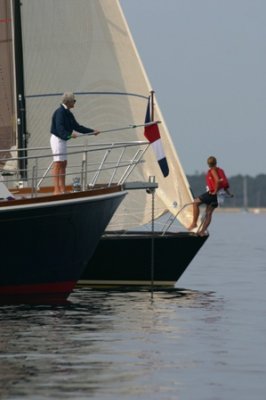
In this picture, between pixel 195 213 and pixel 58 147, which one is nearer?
pixel 58 147

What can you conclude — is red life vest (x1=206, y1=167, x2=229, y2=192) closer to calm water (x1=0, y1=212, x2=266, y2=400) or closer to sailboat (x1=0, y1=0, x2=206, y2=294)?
sailboat (x1=0, y1=0, x2=206, y2=294)

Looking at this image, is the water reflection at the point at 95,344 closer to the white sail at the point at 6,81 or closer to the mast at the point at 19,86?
the mast at the point at 19,86

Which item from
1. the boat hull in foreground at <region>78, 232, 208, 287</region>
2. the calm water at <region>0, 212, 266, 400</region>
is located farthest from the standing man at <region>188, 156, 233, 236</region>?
the calm water at <region>0, 212, 266, 400</region>

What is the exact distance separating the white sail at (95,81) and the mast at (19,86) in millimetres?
1175

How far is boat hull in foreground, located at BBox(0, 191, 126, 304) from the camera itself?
2272 cm

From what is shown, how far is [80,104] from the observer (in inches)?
1129

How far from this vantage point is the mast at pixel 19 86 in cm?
2664

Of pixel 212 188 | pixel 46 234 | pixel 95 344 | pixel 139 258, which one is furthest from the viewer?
pixel 212 188

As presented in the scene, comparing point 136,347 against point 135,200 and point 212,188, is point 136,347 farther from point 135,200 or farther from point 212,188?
point 135,200

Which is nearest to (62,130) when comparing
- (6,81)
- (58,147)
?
(58,147)

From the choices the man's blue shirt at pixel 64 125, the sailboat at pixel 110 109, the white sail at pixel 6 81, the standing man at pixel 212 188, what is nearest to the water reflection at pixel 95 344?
the sailboat at pixel 110 109

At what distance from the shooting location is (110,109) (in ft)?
94.6

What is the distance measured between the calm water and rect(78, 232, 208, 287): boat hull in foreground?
0.81 m

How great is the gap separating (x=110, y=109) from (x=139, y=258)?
3207 millimetres
